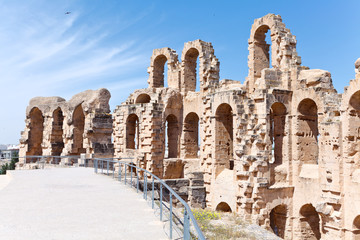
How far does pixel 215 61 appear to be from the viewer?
891 inches

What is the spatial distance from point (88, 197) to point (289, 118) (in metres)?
11.8

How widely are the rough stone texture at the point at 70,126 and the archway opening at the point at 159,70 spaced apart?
3529 millimetres

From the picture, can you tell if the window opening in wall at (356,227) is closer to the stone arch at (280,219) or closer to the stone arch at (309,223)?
the stone arch at (309,223)

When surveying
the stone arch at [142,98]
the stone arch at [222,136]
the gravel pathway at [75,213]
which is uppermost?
the stone arch at [142,98]

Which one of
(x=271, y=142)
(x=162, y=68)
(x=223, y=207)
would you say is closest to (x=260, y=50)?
(x=271, y=142)

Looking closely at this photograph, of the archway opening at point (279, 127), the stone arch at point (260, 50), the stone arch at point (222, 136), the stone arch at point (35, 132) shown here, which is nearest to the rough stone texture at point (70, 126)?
the stone arch at point (35, 132)

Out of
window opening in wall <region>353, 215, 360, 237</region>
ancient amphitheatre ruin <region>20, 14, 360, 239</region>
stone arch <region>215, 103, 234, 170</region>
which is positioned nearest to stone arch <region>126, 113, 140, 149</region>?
ancient amphitheatre ruin <region>20, 14, 360, 239</region>

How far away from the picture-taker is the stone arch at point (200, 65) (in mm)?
22344

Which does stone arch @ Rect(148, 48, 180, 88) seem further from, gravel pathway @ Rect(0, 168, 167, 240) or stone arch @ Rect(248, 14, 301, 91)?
gravel pathway @ Rect(0, 168, 167, 240)

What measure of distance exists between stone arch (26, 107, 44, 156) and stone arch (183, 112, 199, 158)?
14.1 m

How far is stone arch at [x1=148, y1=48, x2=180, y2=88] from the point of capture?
82.5 ft

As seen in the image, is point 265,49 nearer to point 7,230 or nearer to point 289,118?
point 289,118

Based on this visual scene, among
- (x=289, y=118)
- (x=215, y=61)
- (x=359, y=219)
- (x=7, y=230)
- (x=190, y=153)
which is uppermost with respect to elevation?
(x=215, y=61)

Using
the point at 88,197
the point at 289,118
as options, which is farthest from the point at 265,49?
the point at 88,197
